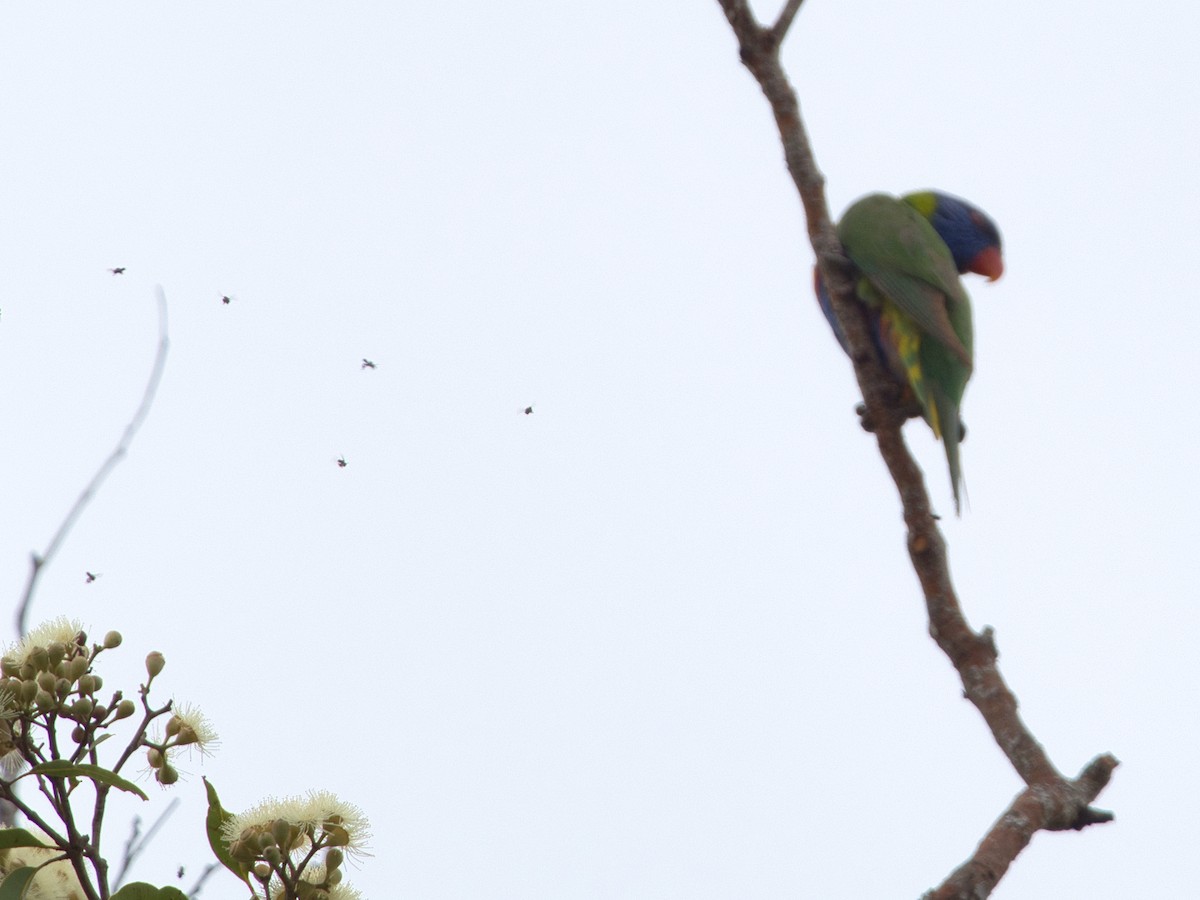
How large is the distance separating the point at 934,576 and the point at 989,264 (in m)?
2.65

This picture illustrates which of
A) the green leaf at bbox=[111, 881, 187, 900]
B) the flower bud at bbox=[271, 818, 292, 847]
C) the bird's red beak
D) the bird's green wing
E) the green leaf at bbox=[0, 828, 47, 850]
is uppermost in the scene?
the bird's red beak

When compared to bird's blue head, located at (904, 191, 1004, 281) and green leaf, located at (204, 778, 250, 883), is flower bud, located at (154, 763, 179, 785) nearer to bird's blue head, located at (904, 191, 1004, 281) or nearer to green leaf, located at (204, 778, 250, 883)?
green leaf, located at (204, 778, 250, 883)

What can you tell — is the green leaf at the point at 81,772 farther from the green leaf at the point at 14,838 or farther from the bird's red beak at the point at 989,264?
the bird's red beak at the point at 989,264

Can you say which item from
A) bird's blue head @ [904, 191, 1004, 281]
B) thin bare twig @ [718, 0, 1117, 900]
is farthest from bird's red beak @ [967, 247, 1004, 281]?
thin bare twig @ [718, 0, 1117, 900]

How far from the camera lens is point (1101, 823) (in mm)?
2266

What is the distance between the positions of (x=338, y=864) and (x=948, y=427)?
241cm

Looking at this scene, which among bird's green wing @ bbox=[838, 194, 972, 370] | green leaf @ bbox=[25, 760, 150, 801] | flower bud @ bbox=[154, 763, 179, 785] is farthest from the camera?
bird's green wing @ bbox=[838, 194, 972, 370]

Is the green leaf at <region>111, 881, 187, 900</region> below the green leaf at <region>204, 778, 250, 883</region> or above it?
below

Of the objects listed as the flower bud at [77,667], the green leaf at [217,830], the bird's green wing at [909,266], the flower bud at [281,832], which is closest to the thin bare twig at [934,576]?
the bird's green wing at [909,266]

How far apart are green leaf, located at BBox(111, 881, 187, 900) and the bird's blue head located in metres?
3.79

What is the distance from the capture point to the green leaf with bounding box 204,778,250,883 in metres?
2.06

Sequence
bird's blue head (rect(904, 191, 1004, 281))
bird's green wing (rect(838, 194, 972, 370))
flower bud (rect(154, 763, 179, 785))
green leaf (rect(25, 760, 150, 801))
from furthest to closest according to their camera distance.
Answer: bird's blue head (rect(904, 191, 1004, 281)) < bird's green wing (rect(838, 194, 972, 370)) < flower bud (rect(154, 763, 179, 785)) < green leaf (rect(25, 760, 150, 801))

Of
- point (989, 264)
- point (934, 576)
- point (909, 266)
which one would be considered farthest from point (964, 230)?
point (934, 576)

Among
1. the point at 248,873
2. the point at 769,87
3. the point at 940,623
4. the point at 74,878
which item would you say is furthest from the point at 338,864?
the point at 769,87
